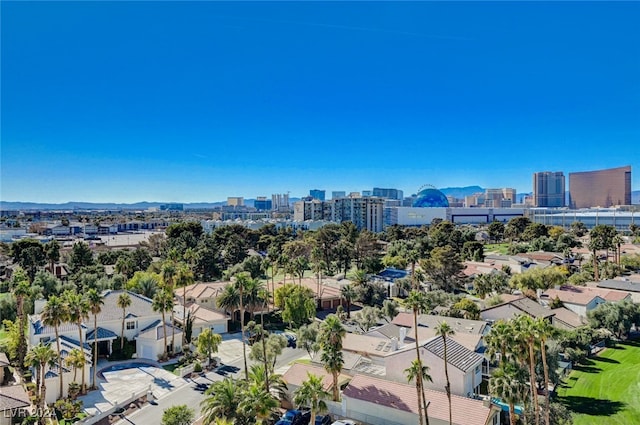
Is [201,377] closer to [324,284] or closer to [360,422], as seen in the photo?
[360,422]

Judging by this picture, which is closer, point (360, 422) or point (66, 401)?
point (360, 422)

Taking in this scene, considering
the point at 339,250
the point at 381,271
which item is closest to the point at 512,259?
the point at 381,271

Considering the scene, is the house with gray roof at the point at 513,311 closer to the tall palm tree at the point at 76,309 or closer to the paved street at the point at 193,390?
the paved street at the point at 193,390

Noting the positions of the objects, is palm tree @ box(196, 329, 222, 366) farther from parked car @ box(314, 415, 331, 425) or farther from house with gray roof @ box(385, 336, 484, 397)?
house with gray roof @ box(385, 336, 484, 397)

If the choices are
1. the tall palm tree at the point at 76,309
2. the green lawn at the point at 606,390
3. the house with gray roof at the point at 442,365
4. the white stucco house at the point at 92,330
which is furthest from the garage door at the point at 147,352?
the green lawn at the point at 606,390

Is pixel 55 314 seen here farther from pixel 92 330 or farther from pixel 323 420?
pixel 323 420

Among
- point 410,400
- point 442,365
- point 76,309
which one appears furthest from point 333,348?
point 76,309
